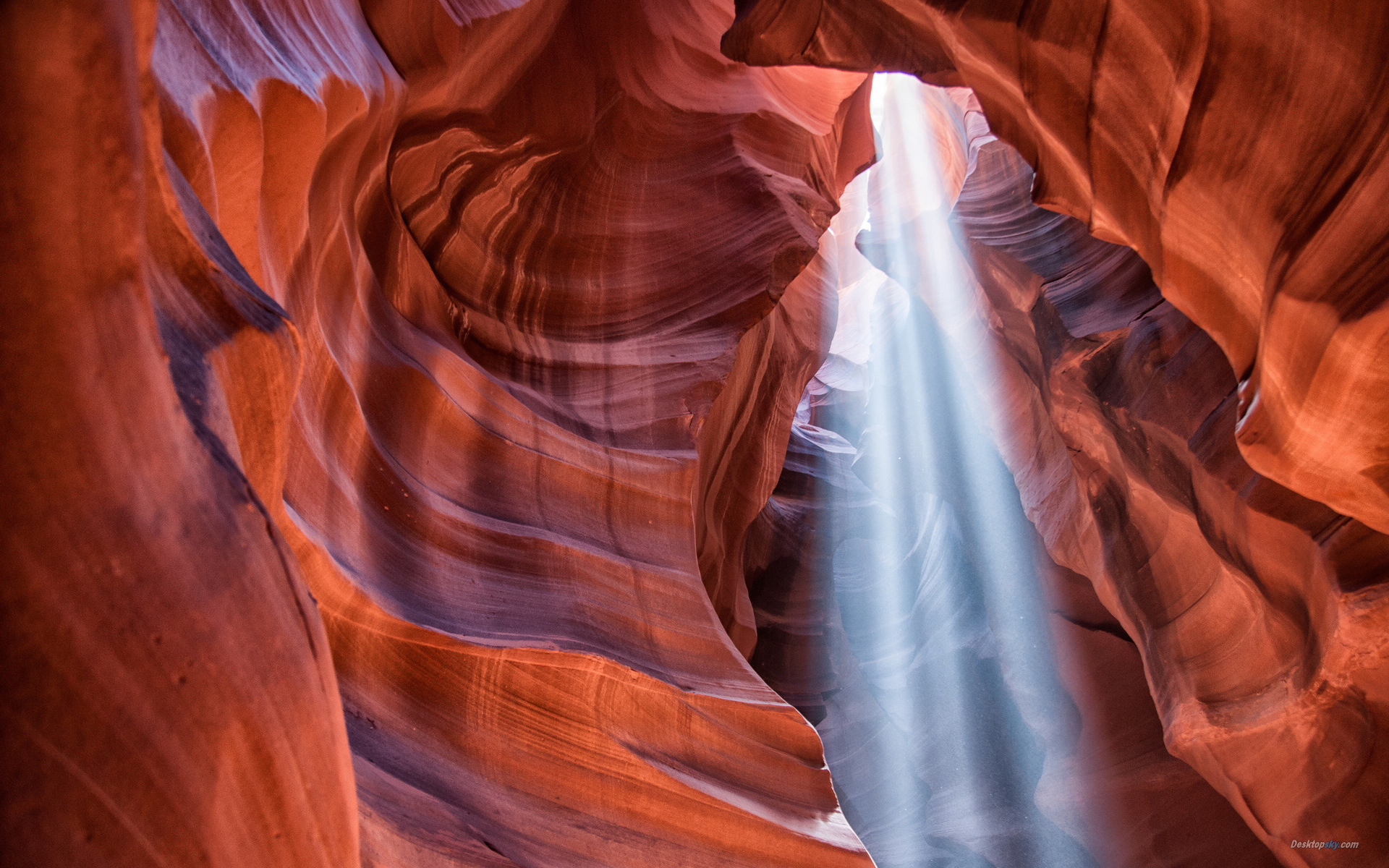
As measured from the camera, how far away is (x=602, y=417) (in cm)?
500

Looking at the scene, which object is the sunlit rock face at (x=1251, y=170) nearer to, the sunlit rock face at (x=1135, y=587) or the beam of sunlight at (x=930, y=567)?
the sunlit rock face at (x=1135, y=587)

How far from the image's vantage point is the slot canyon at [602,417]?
1.25 metres

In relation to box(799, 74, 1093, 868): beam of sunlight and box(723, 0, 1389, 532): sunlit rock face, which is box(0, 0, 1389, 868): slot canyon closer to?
box(723, 0, 1389, 532): sunlit rock face

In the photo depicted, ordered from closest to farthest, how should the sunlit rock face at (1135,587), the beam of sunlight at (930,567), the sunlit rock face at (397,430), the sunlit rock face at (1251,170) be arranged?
1. the sunlit rock face at (397,430)
2. the sunlit rock face at (1251,170)
3. the sunlit rock face at (1135,587)
4. the beam of sunlight at (930,567)

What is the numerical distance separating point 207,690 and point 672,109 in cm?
566

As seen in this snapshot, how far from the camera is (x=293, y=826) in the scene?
1442 millimetres

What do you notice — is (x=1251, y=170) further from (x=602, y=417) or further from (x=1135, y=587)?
(x=1135, y=587)

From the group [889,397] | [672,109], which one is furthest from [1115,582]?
[889,397]

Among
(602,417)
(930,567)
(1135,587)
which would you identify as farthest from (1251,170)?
(930,567)

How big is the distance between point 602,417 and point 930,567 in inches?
350

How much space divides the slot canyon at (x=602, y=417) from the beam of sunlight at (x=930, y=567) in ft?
0.52

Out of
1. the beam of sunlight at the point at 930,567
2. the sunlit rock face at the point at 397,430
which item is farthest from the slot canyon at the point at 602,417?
the beam of sunlight at the point at 930,567

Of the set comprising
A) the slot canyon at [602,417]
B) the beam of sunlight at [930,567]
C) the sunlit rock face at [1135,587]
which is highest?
the slot canyon at [602,417]

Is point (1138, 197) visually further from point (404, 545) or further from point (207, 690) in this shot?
point (207, 690)
